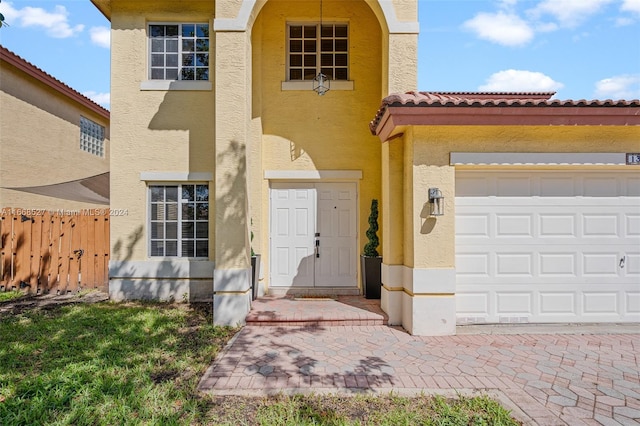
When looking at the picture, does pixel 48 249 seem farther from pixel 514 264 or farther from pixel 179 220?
pixel 514 264

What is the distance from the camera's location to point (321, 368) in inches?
190

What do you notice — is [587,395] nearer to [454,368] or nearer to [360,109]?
[454,368]

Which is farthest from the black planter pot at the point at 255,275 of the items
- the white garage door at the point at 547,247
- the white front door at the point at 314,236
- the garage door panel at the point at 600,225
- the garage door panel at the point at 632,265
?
the garage door panel at the point at 632,265

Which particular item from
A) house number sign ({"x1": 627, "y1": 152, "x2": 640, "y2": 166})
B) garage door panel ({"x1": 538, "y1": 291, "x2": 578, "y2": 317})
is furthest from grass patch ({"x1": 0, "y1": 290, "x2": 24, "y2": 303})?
house number sign ({"x1": 627, "y1": 152, "x2": 640, "y2": 166})

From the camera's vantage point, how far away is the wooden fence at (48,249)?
9219 millimetres

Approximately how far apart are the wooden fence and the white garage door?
375 inches

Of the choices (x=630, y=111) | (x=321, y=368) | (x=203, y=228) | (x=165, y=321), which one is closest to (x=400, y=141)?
(x=630, y=111)

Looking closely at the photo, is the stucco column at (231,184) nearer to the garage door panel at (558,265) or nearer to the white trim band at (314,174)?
the white trim band at (314,174)

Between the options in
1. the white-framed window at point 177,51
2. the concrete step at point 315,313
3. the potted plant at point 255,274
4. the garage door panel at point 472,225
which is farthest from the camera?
the white-framed window at point 177,51

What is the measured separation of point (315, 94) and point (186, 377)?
23.5 feet

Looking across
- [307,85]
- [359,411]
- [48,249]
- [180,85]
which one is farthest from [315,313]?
[48,249]

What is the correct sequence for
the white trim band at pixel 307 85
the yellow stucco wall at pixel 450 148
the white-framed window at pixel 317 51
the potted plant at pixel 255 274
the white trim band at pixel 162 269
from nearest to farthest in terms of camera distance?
the yellow stucco wall at pixel 450 148
the potted plant at pixel 255 274
the white trim band at pixel 162 269
the white trim band at pixel 307 85
the white-framed window at pixel 317 51

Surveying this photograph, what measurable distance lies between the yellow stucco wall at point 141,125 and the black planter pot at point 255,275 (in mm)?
2601

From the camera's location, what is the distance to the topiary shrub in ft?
27.2
